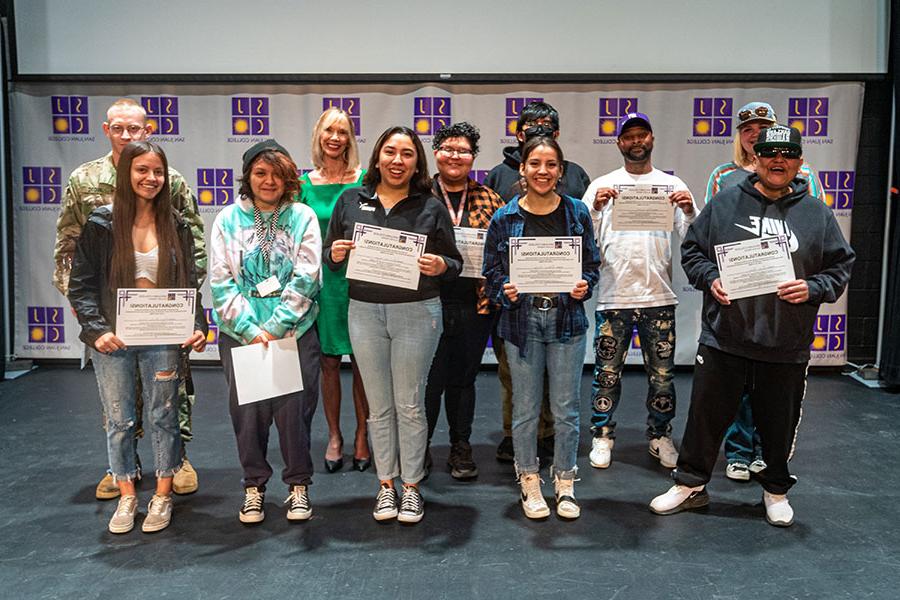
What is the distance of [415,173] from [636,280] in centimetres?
124

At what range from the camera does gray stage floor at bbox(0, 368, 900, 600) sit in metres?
2.69

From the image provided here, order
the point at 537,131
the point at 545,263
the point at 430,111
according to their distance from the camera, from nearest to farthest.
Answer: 1. the point at 545,263
2. the point at 537,131
3. the point at 430,111

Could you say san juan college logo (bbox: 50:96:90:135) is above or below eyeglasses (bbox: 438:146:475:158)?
above

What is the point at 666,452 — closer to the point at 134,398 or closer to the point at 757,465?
the point at 757,465

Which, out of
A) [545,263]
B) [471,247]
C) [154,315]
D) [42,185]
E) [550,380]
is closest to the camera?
[154,315]

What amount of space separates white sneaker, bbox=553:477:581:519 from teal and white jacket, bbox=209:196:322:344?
1272 millimetres

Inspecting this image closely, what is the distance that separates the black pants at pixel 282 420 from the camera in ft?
10.2

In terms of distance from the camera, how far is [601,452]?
389 centimetres

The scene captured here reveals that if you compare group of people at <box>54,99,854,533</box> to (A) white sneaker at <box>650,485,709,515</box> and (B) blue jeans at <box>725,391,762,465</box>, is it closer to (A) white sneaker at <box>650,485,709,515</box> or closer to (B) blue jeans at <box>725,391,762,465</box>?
(A) white sneaker at <box>650,485,709,515</box>

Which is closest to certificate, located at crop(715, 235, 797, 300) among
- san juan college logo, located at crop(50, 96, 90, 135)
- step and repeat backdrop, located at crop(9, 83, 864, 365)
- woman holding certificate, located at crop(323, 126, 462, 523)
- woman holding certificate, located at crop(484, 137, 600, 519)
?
woman holding certificate, located at crop(484, 137, 600, 519)

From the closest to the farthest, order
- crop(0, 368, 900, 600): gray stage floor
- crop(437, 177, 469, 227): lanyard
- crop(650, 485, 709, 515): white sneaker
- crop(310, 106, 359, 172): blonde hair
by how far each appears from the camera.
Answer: crop(0, 368, 900, 600): gray stage floor, crop(650, 485, 709, 515): white sneaker, crop(437, 177, 469, 227): lanyard, crop(310, 106, 359, 172): blonde hair

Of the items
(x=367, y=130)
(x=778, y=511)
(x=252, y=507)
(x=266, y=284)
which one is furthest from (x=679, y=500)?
(x=367, y=130)

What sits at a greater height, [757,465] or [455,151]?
[455,151]

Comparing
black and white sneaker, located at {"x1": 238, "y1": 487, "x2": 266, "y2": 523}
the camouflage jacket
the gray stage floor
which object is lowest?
the gray stage floor
